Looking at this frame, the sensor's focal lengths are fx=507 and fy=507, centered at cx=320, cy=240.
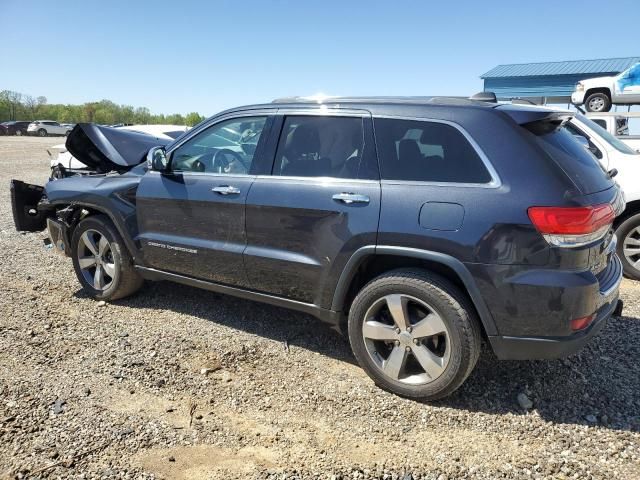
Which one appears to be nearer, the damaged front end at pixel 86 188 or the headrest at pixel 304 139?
the headrest at pixel 304 139

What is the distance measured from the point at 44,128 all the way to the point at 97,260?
5390 centimetres

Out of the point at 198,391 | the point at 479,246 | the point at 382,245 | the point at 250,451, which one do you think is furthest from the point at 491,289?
the point at 198,391

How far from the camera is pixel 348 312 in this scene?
11.6 feet

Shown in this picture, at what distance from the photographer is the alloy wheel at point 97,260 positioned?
4727mm

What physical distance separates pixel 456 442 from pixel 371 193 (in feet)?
5.01

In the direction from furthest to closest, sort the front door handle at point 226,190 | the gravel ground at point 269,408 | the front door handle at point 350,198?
the front door handle at point 226,190, the front door handle at point 350,198, the gravel ground at point 269,408

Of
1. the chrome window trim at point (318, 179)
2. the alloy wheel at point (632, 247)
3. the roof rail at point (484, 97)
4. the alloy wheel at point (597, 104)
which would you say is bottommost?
the alloy wheel at point (632, 247)

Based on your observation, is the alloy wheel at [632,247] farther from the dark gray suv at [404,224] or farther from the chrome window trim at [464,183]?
the chrome window trim at [464,183]

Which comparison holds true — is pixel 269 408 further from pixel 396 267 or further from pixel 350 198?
pixel 350 198

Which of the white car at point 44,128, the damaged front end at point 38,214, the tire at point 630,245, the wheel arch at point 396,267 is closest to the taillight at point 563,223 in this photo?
the wheel arch at point 396,267

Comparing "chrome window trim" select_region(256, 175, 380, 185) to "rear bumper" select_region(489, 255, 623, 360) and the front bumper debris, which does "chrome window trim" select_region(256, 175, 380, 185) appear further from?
the front bumper debris

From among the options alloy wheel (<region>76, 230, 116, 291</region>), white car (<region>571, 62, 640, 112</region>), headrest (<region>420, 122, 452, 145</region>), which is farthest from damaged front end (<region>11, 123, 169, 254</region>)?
white car (<region>571, 62, 640, 112</region>)

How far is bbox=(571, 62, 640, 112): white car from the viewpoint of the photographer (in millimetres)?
14000

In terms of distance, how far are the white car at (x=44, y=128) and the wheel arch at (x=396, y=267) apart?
54360 millimetres
